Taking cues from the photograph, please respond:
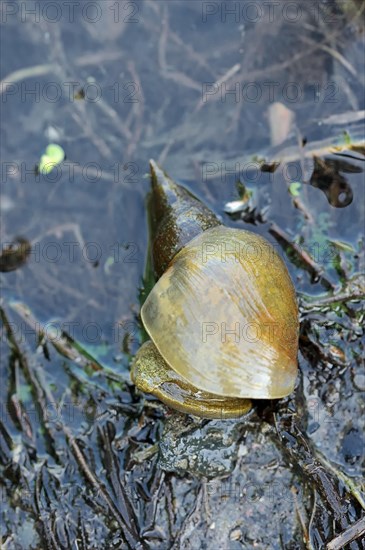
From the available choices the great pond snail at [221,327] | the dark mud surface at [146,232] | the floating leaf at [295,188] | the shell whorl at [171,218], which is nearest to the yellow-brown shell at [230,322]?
the great pond snail at [221,327]

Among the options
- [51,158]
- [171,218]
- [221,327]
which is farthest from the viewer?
[51,158]

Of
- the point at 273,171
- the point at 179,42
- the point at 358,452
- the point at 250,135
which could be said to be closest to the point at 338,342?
the point at 358,452

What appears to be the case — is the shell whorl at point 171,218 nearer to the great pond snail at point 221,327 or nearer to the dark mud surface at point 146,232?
the great pond snail at point 221,327

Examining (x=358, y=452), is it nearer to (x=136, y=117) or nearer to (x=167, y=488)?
(x=167, y=488)

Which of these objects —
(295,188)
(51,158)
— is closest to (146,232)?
(51,158)

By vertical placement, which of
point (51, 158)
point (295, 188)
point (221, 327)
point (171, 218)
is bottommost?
point (221, 327)

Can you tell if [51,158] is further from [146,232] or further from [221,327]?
[221,327]
